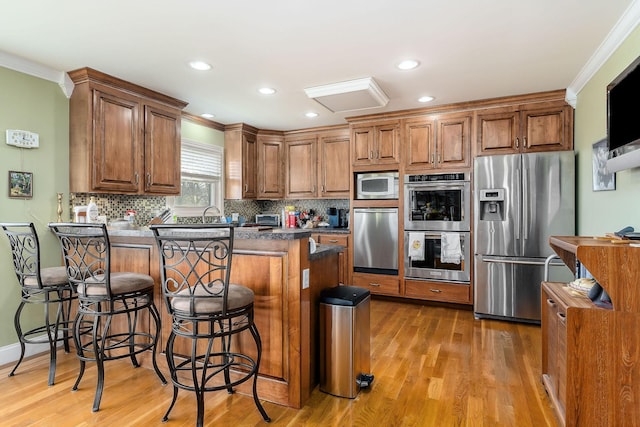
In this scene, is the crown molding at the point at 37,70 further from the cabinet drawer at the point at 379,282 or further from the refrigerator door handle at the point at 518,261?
the refrigerator door handle at the point at 518,261

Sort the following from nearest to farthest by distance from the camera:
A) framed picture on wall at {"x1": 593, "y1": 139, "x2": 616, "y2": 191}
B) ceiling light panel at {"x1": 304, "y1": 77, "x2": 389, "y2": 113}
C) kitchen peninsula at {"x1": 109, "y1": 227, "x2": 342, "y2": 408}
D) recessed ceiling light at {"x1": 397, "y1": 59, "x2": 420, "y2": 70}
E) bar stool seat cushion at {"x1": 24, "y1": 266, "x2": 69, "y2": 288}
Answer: kitchen peninsula at {"x1": 109, "y1": 227, "x2": 342, "y2": 408}
bar stool seat cushion at {"x1": 24, "y1": 266, "x2": 69, "y2": 288}
framed picture on wall at {"x1": 593, "y1": 139, "x2": 616, "y2": 191}
recessed ceiling light at {"x1": 397, "y1": 59, "x2": 420, "y2": 70}
ceiling light panel at {"x1": 304, "y1": 77, "x2": 389, "y2": 113}

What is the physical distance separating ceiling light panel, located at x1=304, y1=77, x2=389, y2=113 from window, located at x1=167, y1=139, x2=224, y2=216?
6.16 ft

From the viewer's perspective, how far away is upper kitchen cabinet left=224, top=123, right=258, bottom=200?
5035mm

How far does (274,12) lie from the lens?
2160mm

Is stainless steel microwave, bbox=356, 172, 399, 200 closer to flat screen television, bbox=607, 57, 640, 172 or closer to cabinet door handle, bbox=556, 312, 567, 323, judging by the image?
flat screen television, bbox=607, 57, 640, 172

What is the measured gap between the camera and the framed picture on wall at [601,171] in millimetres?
2668

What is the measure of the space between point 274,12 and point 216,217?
326 centimetres

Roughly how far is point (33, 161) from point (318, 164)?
3.36m

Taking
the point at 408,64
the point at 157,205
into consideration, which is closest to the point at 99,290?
the point at 157,205

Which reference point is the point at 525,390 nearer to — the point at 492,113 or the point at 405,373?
the point at 405,373

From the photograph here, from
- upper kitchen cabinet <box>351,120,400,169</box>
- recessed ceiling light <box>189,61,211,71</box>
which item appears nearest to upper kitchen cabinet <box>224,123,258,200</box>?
upper kitchen cabinet <box>351,120,400,169</box>

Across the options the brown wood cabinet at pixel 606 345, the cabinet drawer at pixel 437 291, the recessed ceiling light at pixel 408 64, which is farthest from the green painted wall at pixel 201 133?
the brown wood cabinet at pixel 606 345

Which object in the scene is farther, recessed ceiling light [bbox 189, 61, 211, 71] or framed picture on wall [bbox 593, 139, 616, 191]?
recessed ceiling light [bbox 189, 61, 211, 71]

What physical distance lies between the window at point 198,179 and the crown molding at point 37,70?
1.43 metres
